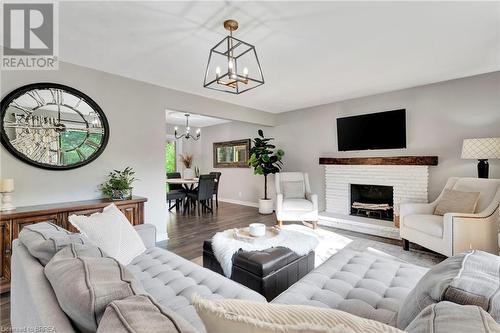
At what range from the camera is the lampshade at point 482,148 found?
2.87m

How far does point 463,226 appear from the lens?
2.57m

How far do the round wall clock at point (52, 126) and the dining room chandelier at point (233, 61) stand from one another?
156cm

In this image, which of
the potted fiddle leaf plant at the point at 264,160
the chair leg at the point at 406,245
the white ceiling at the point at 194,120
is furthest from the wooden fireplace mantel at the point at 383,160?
the white ceiling at the point at 194,120

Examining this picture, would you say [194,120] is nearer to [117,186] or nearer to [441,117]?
[117,186]

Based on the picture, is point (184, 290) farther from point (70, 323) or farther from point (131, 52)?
point (131, 52)

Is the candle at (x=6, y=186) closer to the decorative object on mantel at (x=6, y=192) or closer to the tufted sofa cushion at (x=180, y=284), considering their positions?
the decorative object on mantel at (x=6, y=192)

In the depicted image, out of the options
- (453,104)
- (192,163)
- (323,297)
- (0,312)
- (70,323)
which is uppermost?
(453,104)

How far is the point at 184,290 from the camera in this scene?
1396 mm

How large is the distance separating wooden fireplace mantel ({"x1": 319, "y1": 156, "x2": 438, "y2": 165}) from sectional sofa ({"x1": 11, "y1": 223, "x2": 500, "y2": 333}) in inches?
103


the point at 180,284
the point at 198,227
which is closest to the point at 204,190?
the point at 198,227

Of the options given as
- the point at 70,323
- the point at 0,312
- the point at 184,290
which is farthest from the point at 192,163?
the point at 70,323

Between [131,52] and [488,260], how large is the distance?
10.7 ft

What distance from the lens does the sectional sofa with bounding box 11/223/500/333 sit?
0.73m

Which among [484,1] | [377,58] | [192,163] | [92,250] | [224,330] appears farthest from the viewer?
[192,163]
